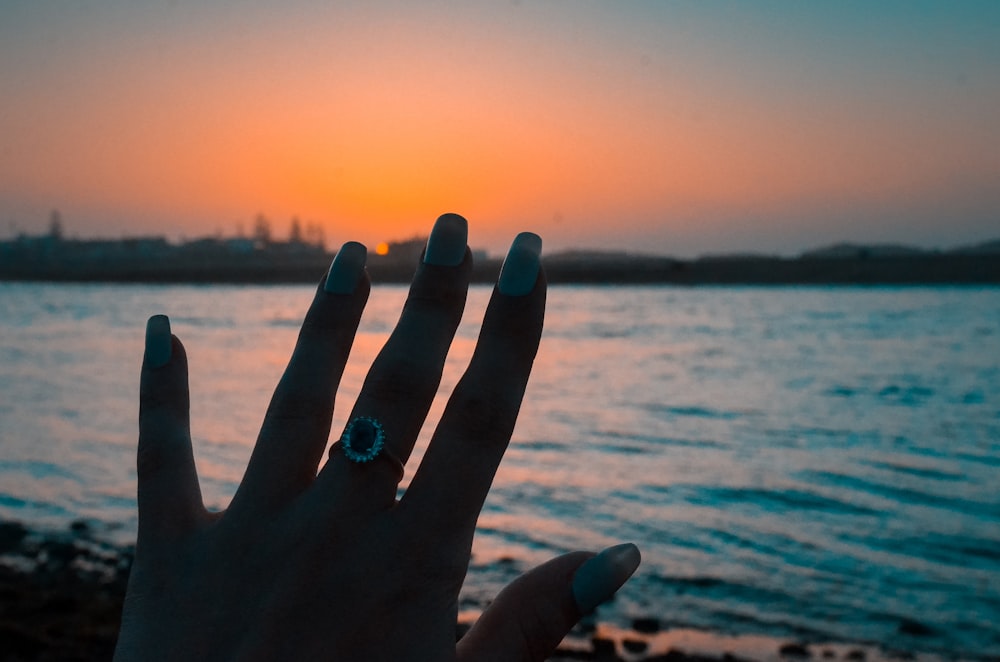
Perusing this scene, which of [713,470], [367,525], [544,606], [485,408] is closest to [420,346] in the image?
[485,408]

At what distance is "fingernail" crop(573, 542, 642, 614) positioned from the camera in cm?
118

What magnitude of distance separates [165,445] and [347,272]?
15.7 inches

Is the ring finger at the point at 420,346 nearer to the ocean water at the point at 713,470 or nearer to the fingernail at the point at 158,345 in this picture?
the fingernail at the point at 158,345

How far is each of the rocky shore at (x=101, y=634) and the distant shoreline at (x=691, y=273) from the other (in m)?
68.2

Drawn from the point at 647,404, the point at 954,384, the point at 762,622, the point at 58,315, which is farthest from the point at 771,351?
the point at 58,315

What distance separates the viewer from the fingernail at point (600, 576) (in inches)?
46.4

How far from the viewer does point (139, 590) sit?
118 cm

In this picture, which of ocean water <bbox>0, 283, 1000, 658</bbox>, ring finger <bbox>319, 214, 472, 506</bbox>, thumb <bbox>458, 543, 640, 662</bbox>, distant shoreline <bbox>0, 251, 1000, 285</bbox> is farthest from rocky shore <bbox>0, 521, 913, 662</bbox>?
distant shoreline <bbox>0, 251, 1000, 285</bbox>

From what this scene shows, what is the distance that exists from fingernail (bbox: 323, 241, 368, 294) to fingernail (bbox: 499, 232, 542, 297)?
25 cm

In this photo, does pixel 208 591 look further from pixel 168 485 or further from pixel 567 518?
pixel 567 518

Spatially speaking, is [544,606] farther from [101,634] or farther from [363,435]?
[101,634]

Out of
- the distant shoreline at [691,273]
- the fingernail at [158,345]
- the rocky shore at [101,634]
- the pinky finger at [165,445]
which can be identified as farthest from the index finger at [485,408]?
the distant shoreline at [691,273]

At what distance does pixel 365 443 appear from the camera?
1.16 meters

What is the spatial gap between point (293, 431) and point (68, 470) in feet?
32.9
